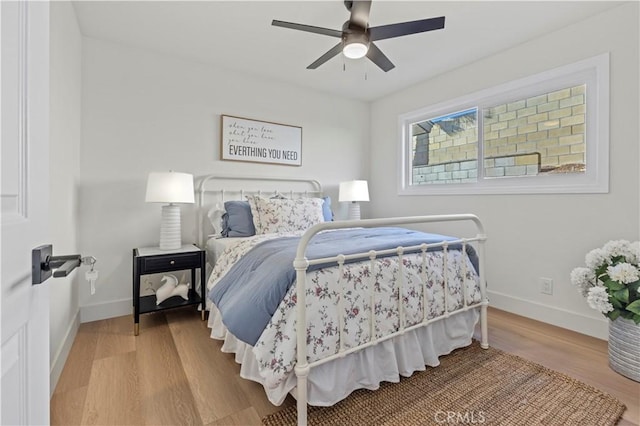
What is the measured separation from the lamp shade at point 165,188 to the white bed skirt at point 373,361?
3.25 ft

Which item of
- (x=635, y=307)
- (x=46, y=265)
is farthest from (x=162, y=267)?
(x=635, y=307)

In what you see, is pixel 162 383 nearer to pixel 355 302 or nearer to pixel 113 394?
pixel 113 394

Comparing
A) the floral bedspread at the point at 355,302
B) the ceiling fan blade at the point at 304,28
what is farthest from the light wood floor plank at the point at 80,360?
the ceiling fan blade at the point at 304,28

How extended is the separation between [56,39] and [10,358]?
6.69 ft

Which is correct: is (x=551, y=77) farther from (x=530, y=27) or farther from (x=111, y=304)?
(x=111, y=304)

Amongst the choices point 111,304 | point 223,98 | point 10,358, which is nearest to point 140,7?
point 223,98

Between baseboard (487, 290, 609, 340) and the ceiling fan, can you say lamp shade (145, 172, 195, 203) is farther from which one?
baseboard (487, 290, 609, 340)

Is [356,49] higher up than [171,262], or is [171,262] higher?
[356,49]

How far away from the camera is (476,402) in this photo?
4.93 feet

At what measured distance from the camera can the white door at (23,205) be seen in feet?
1.61

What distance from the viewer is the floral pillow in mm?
2641

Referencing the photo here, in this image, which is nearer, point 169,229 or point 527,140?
point 169,229

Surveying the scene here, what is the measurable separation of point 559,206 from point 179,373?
299 cm

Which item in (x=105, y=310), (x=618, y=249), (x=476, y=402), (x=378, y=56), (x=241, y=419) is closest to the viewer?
(x=241, y=419)
